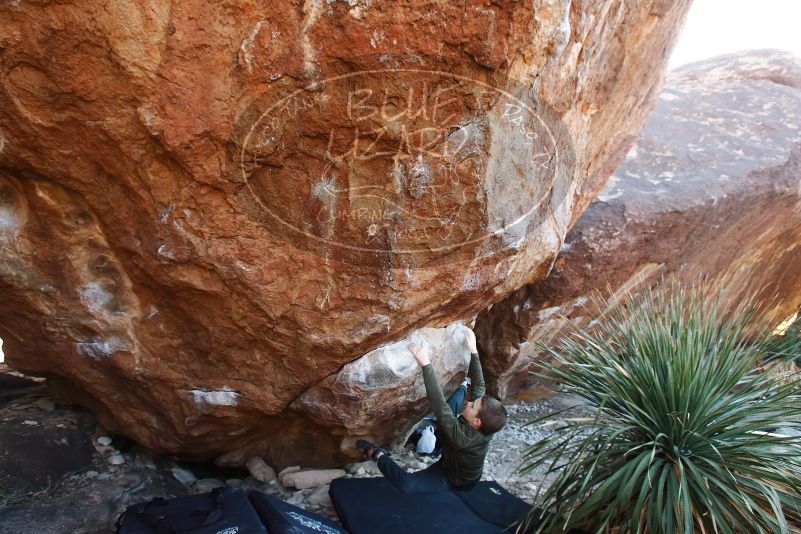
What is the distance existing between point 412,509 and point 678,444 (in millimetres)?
1503

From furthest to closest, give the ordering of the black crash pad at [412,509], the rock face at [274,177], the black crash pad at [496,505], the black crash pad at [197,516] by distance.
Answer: the black crash pad at [496,505], the black crash pad at [412,509], the black crash pad at [197,516], the rock face at [274,177]

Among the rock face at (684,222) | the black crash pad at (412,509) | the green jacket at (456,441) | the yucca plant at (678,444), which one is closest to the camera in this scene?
the yucca plant at (678,444)

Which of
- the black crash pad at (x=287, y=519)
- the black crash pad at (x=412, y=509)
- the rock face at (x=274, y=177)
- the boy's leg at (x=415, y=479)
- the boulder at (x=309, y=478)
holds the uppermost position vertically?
the rock face at (x=274, y=177)

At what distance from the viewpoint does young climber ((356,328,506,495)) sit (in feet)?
10.9

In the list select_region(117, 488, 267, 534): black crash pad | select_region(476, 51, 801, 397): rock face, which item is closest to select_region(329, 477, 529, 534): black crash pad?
select_region(117, 488, 267, 534): black crash pad

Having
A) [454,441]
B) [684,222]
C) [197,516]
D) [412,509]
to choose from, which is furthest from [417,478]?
[684,222]

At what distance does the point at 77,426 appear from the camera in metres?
4.15

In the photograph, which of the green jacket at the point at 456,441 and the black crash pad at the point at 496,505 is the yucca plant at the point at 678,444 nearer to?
the black crash pad at the point at 496,505

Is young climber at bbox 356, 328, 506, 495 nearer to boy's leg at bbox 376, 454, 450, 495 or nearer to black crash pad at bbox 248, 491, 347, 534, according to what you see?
boy's leg at bbox 376, 454, 450, 495

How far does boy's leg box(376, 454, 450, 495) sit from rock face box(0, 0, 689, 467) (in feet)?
1.05

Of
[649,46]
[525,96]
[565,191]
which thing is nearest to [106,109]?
[525,96]

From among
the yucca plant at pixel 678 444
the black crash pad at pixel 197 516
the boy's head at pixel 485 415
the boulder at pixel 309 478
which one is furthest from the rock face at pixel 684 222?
the black crash pad at pixel 197 516

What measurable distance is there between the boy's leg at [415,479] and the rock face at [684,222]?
1204 millimetres

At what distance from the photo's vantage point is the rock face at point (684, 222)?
15.5 ft
